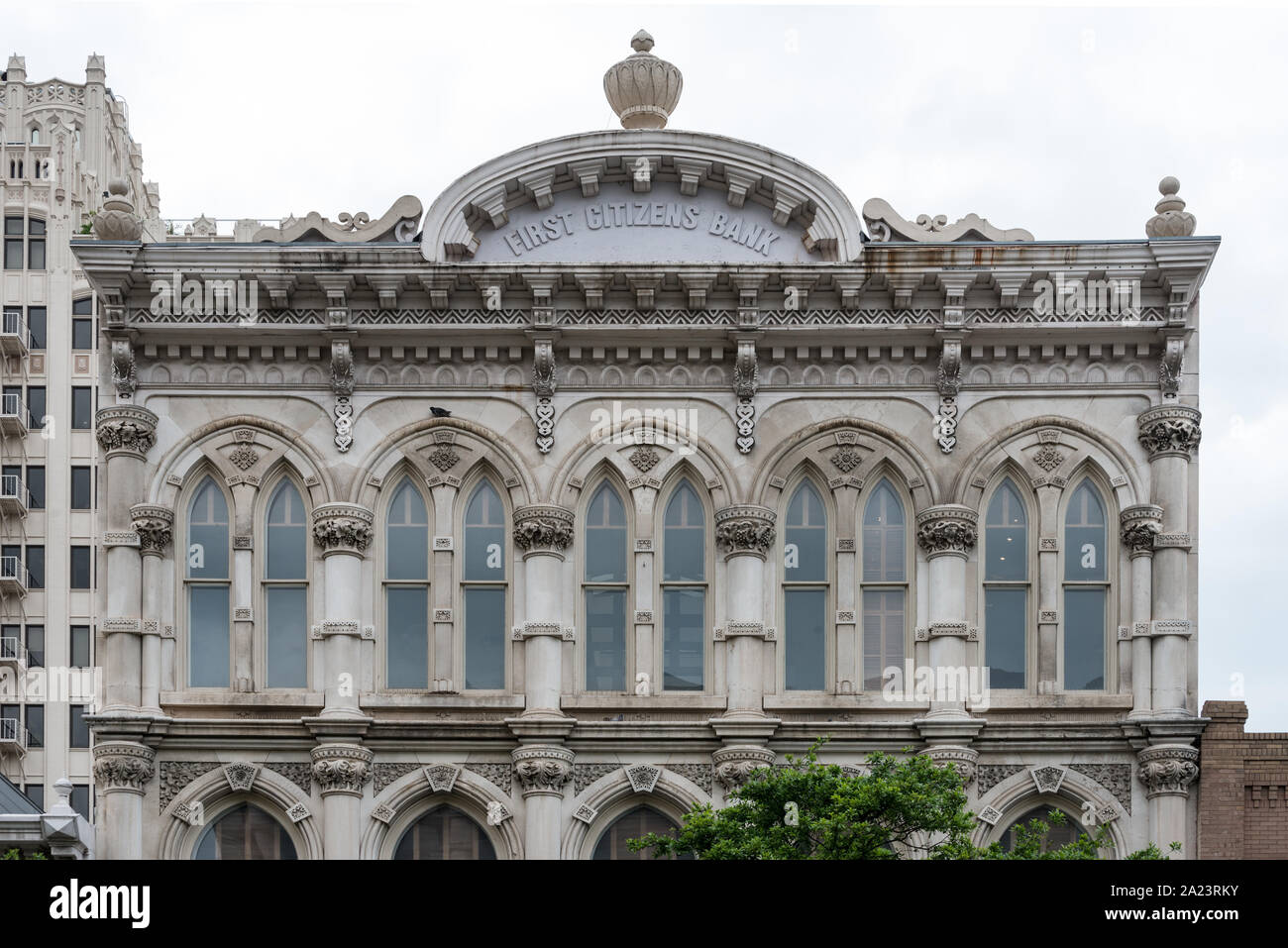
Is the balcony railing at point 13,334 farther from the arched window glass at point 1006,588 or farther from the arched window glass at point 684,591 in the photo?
the arched window glass at point 1006,588

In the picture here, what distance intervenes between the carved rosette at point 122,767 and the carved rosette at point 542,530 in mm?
5567

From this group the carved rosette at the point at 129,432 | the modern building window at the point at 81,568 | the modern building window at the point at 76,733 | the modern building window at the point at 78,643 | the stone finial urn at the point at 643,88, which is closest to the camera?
the carved rosette at the point at 129,432

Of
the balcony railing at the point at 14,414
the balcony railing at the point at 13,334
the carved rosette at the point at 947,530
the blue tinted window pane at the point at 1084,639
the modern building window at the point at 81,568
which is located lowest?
the blue tinted window pane at the point at 1084,639

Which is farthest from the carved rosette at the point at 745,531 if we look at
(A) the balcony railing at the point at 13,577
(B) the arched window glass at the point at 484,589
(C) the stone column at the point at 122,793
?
(A) the balcony railing at the point at 13,577

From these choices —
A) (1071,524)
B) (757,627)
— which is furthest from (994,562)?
(757,627)

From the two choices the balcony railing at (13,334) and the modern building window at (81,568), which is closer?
the modern building window at (81,568)

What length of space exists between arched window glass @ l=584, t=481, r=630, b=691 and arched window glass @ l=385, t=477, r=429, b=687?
7.05ft

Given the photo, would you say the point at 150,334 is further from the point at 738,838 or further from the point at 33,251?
the point at 33,251

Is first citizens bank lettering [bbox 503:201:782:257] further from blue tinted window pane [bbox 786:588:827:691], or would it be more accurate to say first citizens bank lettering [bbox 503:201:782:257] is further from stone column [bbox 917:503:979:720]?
blue tinted window pane [bbox 786:588:827:691]

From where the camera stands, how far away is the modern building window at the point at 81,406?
3130 inches

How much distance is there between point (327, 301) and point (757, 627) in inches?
281

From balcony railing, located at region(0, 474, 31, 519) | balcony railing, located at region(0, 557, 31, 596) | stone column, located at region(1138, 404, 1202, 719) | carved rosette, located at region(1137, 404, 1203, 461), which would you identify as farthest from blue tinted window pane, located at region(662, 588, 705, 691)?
balcony railing, located at region(0, 474, 31, 519)

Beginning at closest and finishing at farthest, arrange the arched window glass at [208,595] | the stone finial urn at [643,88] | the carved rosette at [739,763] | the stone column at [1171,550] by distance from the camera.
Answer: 1. the carved rosette at [739,763]
2. the stone column at [1171,550]
3. the arched window glass at [208,595]
4. the stone finial urn at [643,88]

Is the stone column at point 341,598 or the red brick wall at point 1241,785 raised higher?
the stone column at point 341,598
